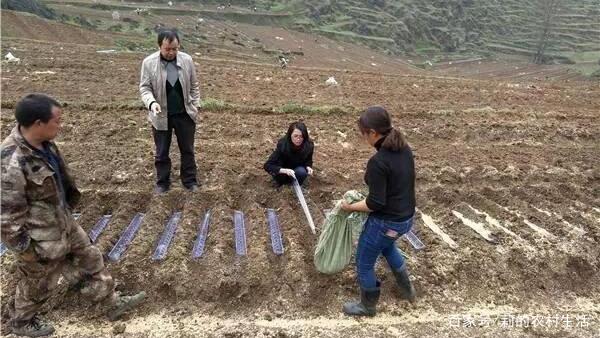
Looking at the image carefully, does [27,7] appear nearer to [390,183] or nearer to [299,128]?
[299,128]

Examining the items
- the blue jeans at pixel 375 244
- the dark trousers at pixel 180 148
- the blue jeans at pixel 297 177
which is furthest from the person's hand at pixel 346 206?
the dark trousers at pixel 180 148

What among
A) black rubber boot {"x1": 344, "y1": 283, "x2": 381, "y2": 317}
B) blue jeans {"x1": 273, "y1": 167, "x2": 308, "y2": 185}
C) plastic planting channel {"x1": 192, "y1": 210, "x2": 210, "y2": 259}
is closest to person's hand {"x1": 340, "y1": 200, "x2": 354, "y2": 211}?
black rubber boot {"x1": 344, "y1": 283, "x2": 381, "y2": 317}

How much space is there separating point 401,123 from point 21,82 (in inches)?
299

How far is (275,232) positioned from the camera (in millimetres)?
4973

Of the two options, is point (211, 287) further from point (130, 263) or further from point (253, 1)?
point (253, 1)

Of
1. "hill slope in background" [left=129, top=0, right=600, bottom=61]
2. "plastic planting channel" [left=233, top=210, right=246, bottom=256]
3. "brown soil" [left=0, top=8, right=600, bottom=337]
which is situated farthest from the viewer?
"hill slope in background" [left=129, top=0, right=600, bottom=61]

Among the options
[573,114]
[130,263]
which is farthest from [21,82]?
[573,114]

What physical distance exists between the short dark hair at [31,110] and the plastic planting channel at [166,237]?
6.05 ft

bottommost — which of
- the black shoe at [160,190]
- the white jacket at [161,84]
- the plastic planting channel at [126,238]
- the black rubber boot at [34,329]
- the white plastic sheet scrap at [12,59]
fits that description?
the black rubber boot at [34,329]

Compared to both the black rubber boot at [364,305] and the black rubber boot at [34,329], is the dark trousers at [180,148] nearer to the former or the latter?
the black rubber boot at [34,329]

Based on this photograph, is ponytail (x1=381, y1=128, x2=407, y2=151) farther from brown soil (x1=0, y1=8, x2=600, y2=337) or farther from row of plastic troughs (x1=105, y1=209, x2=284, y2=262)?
row of plastic troughs (x1=105, y1=209, x2=284, y2=262)

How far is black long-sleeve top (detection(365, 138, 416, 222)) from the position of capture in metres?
3.28

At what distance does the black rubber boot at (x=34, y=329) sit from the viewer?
11.3 feet

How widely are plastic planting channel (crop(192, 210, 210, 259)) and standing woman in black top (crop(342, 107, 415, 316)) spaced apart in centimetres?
162
